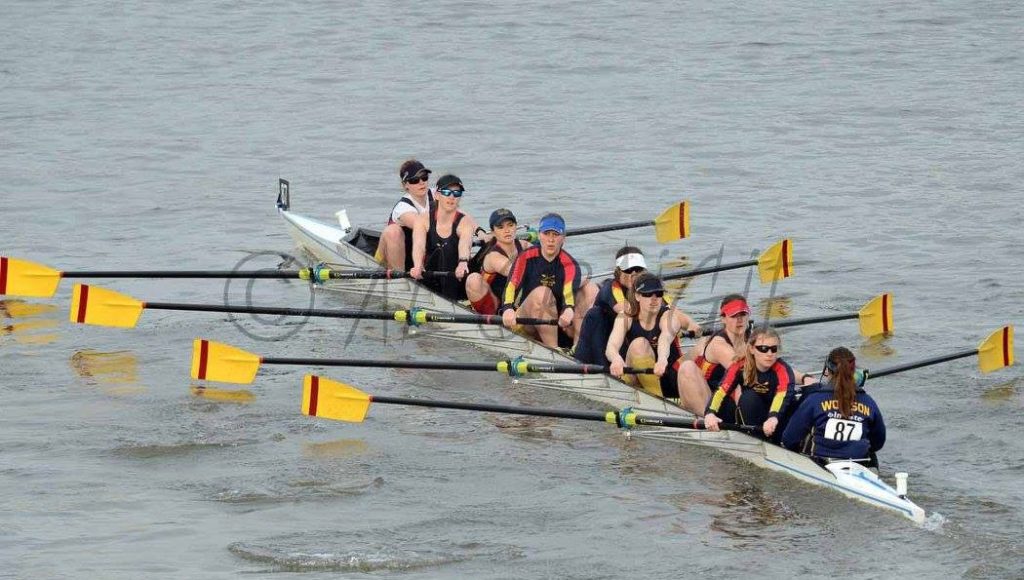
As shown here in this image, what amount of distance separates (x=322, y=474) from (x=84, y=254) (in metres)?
9.19

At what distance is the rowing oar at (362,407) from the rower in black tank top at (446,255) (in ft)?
11.0

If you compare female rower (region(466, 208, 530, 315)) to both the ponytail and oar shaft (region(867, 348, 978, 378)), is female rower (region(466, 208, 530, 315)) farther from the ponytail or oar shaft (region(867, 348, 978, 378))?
the ponytail

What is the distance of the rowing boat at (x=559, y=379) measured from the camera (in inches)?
425

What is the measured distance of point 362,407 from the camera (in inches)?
504

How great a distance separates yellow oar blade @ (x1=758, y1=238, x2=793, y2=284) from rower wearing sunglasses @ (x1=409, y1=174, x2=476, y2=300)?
376cm

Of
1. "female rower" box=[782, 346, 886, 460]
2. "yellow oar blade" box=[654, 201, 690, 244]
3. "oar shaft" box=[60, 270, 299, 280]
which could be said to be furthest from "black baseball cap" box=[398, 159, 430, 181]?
"female rower" box=[782, 346, 886, 460]

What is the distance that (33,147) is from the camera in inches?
1034

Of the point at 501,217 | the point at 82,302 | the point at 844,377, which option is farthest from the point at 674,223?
the point at 844,377

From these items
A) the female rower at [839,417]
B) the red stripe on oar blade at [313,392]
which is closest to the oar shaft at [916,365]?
the female rower at [839,417]

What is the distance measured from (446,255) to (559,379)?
2.84m

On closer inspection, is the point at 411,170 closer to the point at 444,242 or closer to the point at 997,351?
the point at 444,242

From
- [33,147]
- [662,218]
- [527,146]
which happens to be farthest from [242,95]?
[662,218]

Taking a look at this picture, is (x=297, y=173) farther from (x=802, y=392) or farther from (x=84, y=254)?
(x=802, y=392)

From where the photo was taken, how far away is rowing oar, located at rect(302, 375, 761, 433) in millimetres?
12008
